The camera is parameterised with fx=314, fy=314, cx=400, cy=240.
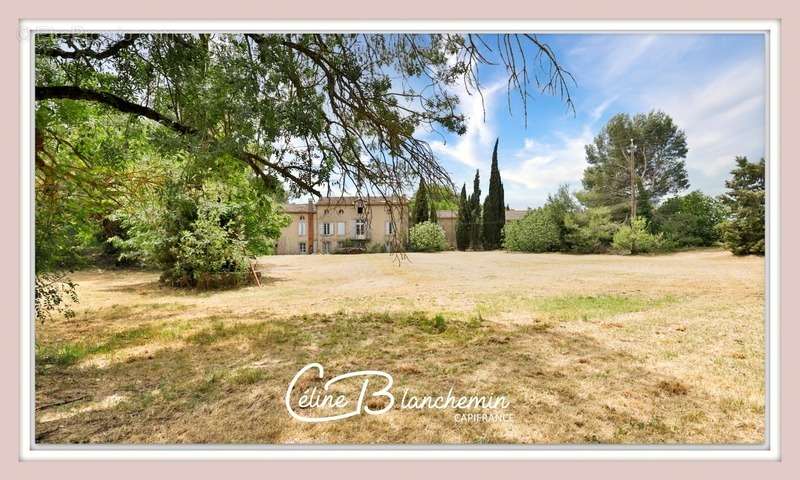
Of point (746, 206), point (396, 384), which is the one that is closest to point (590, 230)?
point (746, 206)

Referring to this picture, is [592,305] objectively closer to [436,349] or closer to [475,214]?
[475,214]

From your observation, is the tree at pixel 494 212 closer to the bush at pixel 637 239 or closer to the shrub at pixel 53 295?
the bush at pixel 637 239

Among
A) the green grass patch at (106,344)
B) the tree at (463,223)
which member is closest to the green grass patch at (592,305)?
the tree at (463,223)

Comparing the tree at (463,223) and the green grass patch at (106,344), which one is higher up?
the tree at (463,223)

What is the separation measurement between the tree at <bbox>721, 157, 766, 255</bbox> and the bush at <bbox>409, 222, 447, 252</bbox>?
1873mm

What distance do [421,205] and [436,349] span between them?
3.89ft

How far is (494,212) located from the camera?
250 centimetres

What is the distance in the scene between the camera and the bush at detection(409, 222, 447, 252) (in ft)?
8.98

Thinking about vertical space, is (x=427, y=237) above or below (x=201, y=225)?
below

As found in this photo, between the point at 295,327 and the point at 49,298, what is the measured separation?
1.63 meters

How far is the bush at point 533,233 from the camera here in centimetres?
259

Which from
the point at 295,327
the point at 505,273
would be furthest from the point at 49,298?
the point at 505,273

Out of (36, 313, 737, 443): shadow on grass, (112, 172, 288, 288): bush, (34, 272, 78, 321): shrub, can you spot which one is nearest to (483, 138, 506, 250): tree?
(36, 313, 737, 443): shadow on grass

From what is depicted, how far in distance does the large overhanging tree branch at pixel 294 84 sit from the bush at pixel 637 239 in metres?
1.12
